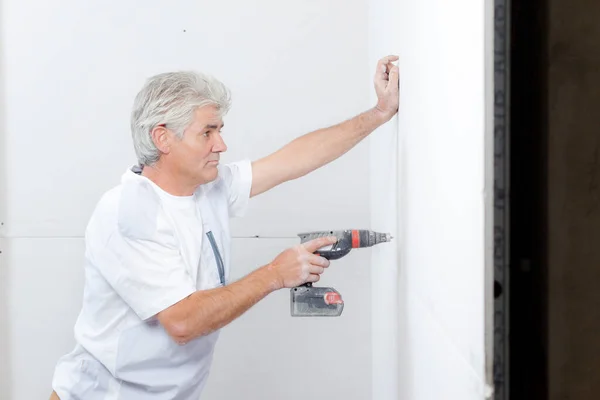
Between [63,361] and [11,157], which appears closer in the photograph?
[63,361]

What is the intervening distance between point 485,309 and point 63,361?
1.45m

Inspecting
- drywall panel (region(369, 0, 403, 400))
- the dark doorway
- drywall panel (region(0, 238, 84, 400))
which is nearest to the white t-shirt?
drywall panel (region(369, 0, 403, 400))

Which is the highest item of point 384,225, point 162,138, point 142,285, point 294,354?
point 162,138

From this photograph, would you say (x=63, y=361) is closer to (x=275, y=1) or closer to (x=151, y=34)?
(x=151, y=34)

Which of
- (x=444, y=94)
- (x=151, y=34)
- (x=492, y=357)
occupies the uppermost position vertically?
(x=151, y=34)

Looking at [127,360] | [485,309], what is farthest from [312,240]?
[485,309]

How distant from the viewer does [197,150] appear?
5.76ft

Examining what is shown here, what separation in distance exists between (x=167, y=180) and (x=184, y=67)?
0.83 m

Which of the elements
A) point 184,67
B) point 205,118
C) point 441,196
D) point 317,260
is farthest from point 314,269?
point 184,67

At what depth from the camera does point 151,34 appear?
8.18 feet

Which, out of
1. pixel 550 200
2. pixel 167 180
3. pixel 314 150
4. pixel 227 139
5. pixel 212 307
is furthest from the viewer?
pixel 227 139

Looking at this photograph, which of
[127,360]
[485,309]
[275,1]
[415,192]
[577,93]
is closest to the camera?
[577,93]

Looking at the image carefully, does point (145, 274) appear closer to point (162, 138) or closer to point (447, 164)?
point (162, 138)

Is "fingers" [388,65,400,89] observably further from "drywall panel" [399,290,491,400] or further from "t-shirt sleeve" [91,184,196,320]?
"t-shirt sleeve" [91,184,196,320]
